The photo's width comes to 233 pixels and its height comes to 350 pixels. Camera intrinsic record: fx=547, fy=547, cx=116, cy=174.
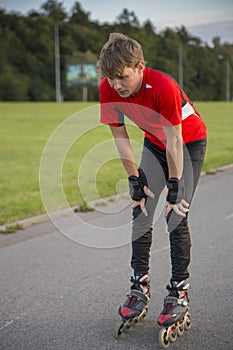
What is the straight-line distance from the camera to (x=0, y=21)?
74.1 meters

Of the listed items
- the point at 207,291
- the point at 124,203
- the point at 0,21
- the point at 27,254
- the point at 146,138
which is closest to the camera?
the point at 146,138

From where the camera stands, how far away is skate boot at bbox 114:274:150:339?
349cm

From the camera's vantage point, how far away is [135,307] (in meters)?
3.52

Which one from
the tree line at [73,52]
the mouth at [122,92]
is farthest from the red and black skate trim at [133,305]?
the tree line at [73,52]

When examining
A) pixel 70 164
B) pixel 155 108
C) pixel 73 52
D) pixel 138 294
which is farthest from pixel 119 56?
pixel 73 52

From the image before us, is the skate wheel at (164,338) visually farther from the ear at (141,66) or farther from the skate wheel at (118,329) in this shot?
the ear at (141,66)

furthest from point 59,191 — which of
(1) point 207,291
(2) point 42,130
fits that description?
(2) point 42,130

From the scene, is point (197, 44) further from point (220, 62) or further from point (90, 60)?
point (90, 60)

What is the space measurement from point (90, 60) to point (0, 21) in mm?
13198

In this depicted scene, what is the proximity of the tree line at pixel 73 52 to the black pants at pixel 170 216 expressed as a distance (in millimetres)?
67514

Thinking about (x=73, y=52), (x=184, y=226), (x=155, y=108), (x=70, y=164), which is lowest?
(x=70, y=164)

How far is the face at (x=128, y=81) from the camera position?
3078 mm

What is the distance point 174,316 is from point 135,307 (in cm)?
27

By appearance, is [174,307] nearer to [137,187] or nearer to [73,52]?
[137,187]
